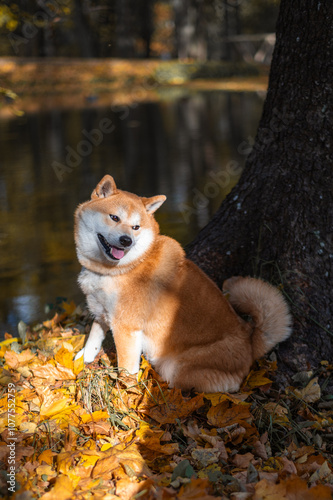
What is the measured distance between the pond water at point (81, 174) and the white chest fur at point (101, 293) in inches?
79.8

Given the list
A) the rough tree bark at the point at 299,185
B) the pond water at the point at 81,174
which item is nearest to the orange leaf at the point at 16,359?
the pond water at the point at 81,174

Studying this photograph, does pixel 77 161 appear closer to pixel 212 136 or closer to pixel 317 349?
pixel 212 136

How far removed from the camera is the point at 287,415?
10.2ft

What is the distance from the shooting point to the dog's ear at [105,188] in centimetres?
325

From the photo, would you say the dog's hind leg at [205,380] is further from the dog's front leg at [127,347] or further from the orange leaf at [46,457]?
the orange leaf at [46,457]

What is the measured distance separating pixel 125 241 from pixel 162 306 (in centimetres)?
52

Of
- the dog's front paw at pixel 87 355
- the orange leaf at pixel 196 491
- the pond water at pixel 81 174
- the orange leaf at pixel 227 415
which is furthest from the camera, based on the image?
the pond water at pixel 81 174

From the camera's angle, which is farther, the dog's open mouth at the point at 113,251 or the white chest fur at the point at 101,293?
the white chest fur at the point at 101,293

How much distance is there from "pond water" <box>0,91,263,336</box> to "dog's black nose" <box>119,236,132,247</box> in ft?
8.21

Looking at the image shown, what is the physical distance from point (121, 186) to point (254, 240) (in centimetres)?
581

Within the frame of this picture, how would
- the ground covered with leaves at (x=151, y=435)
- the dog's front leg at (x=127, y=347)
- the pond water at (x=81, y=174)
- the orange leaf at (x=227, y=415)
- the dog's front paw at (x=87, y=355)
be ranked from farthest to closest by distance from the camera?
the pond water at (x=81, y=174)
the dog's front paw at (x=87, y=355)
the dog's front leg at (x=127, y=347)
the orange leaf at (x=227, y=415)
the ground covered with leaves at (x=151, y=435)

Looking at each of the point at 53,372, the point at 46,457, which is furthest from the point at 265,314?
the point at 46,457

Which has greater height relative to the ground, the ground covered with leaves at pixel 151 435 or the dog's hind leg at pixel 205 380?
the dog's hind leg at pixel 205 380

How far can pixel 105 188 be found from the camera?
3.31m
